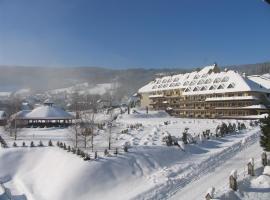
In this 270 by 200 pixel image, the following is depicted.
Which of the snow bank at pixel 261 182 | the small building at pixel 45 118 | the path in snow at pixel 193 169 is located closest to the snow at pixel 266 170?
the snow bank at pixel 261 182

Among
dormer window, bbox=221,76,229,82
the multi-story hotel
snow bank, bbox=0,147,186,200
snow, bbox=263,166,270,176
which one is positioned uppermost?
dormer window, bbox=221,76,229,82

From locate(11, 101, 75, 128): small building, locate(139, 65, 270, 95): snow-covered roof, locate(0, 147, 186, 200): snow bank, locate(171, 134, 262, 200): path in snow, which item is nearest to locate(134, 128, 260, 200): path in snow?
locate(171, 134, 262, 200): path in snow

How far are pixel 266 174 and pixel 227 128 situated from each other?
22.9 metres

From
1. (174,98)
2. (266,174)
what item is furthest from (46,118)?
(266,174)

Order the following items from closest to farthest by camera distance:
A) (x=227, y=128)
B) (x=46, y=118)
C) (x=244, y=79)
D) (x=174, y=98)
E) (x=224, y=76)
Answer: (x=227, y=128) → (x=46, y=118) → (x=244, y=79) → (x=224, y=76) → (x=174, y=98)

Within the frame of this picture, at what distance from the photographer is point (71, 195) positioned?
92.2 ft

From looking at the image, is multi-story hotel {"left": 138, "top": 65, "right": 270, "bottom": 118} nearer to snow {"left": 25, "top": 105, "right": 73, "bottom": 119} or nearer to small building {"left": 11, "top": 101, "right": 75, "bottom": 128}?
small building {"left": 11, "top": 101, "right": 75, "bottom": 128}

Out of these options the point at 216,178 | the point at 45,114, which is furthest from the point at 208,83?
the point at 216,178

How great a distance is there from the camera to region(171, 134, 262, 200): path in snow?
2333 cm

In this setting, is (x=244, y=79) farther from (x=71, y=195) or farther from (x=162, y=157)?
(x=71, y=195)

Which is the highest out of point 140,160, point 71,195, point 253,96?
point 253,96

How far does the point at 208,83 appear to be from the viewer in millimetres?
87438

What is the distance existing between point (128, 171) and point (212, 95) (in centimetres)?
5569

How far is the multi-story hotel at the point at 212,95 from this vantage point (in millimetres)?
75375
